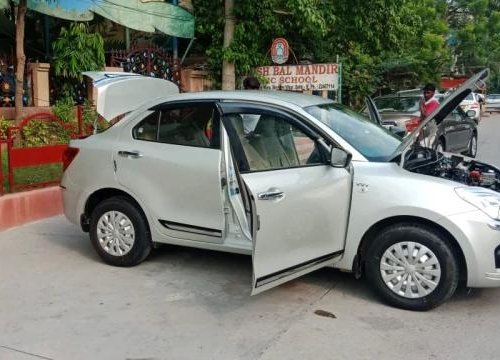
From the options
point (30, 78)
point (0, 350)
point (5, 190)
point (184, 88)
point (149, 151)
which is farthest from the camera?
point (184, 88)

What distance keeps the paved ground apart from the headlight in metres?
0.81

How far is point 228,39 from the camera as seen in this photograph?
13656 millimetres

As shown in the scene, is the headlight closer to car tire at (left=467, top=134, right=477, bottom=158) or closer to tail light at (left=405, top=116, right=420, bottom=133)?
tail light at (left=405, top=116, right=420, bottom=133)

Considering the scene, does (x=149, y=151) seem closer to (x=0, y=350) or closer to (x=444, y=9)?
(x=0, y=350)

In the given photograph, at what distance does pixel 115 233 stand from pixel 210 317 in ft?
5.13

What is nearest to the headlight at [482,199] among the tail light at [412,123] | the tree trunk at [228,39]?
the tail light at [412,123]

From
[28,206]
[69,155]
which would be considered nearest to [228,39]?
[28,206]

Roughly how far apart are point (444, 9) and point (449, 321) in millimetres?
32050

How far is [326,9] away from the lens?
44.6 feet

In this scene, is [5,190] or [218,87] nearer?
[5,190]

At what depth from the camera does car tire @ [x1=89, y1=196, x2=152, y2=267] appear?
5352 millimetres

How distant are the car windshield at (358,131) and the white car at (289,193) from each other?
2 centimetres

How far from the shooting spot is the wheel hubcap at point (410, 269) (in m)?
4.28

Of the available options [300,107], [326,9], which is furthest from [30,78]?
[300,107]
